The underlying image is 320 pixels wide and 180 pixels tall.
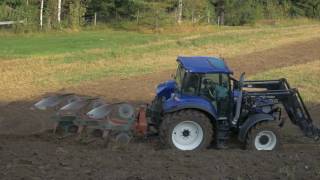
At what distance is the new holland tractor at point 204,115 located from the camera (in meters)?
11.9

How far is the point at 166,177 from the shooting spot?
887cm

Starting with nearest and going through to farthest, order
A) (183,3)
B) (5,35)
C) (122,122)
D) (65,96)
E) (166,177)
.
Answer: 1. (166,177)
2. (122,122)
3. (65,96)
4. (5,35)
5. (183,3)

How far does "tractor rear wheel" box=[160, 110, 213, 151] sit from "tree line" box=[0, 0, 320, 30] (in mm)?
35310

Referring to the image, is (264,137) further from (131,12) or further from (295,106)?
(131,12)

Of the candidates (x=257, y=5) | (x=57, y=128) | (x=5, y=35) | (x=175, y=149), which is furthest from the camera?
(x=257, y=5)

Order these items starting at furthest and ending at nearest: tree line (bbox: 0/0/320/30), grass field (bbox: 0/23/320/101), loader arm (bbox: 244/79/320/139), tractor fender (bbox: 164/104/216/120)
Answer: tree line (bbox: 0/0/320/30), grass field (bbox: 0/23/320/101), loader arm (bbox: 244/79/320/139), tractor fender (bbox: 164/104/216/120)

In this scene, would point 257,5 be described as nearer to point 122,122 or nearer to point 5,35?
point 5,35

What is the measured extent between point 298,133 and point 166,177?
594 cm

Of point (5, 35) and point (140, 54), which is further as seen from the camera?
point (5, 35)

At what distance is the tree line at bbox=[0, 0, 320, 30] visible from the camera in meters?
48.4

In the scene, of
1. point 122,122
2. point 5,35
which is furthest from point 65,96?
point 5,35

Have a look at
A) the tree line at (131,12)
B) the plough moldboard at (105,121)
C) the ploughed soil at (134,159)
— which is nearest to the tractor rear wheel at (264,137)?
the ploughed soil at (134,159)

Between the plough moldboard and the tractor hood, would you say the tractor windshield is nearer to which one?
the tractor hood

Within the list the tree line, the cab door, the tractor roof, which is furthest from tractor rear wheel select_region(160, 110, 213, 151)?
the tree line
